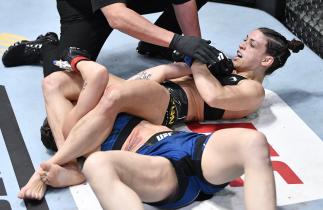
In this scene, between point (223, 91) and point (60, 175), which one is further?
point (223, 91)

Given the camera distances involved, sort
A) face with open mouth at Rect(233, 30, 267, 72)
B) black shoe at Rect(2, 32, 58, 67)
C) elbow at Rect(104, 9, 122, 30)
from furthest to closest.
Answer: black shoe at Rect(2, 32, 58, 67) → face with open mouth at Rect(233, 30, 267, 72) → elbow at Rect(104, 9, 122, 30)

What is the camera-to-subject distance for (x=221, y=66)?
6.64 ft

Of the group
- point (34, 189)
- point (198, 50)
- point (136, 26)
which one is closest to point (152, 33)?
point (136, 26)

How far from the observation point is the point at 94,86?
1.81 m

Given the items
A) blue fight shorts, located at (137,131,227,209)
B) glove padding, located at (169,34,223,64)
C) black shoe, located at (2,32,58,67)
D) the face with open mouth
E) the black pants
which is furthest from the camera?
black shoe, located at (2,32,58,67)

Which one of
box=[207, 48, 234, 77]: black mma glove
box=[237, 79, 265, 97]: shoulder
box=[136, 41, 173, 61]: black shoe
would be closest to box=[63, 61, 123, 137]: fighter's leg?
box=[207, 48, 234, 77]: black mma glove

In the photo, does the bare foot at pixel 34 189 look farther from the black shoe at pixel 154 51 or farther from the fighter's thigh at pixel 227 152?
the black shoe at pixel 154 51

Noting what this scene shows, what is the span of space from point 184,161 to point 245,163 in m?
0.21

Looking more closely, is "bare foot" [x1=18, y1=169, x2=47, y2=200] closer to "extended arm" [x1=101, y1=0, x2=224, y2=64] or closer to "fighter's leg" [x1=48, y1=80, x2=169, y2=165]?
"fighter's leg" [x1=48, y1=80, x2=169, y2=165]

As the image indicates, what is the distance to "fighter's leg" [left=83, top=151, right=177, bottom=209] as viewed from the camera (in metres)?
1.46

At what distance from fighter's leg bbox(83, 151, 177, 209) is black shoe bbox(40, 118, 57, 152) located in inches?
17.9

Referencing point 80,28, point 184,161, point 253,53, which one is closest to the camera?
point 184,161

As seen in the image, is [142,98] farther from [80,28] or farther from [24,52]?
[24,52]

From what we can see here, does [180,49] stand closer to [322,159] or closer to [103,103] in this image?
[103,103]
